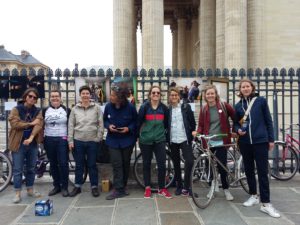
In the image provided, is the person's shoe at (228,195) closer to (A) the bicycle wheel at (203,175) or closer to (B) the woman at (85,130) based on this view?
(A) the bicycle wheel at (203,175)

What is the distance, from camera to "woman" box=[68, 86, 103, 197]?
6.32 meters

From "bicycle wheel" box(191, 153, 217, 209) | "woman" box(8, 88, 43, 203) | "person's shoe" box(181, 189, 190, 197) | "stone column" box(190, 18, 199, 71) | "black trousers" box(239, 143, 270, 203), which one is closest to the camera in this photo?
"black trousers" box(239, 143, 270, 203)

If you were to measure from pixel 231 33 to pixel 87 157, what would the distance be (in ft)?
62.4

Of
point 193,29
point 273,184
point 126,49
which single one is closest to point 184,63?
point 193,29

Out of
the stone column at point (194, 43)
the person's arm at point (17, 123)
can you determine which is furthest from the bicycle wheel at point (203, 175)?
the stone column at point (194, 43)

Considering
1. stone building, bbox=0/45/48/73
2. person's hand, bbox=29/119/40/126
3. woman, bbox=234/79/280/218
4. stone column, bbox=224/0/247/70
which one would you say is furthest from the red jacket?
stone building, bbox=0/45/48/73

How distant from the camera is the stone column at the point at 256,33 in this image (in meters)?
23.6

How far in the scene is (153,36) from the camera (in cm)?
2538

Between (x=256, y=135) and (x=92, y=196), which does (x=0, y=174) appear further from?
(x=256, y=135)

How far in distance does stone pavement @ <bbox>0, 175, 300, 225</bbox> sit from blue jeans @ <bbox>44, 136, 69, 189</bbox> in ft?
1.27

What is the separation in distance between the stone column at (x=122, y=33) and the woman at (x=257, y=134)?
22117mm

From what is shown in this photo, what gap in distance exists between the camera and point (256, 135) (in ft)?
17.9

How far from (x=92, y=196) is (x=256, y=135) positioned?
10.3 ft

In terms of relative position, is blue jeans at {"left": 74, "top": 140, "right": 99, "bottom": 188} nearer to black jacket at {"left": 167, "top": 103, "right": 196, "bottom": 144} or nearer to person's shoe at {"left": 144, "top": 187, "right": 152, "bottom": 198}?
person's shoe at {"left": 144, "top": 187, "right": 152, "bottom": 198}
